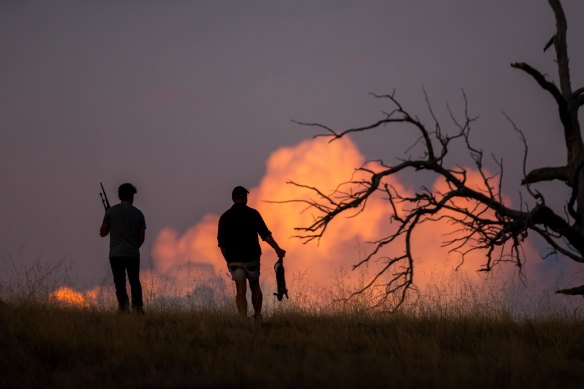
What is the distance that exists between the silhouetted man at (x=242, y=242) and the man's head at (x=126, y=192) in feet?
5.69

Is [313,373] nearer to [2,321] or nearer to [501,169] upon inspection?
[501,169]

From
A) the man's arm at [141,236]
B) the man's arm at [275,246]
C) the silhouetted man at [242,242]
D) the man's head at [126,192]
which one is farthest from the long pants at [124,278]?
the man's arm at [275,246]

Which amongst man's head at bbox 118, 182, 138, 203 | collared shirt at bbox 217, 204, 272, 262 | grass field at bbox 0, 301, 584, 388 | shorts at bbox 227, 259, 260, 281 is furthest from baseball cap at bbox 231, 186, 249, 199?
grass field at bbox 0, 301, 584, 388

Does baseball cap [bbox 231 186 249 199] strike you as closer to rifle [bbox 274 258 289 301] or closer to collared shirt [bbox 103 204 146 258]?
rifle [bbox 274 258 289 301]

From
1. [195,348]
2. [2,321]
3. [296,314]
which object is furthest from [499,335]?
[2,321]

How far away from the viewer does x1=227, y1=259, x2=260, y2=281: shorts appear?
1191 cm

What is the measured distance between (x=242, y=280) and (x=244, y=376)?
4.25 m

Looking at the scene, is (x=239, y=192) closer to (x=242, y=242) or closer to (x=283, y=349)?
(x=242, y=242)

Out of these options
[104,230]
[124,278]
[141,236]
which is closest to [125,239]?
[141,236]

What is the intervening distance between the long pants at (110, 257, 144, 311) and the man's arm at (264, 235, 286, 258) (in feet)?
7.71

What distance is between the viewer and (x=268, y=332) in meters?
11.3

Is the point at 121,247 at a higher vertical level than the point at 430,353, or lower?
higher

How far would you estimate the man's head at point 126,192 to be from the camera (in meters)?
12.6

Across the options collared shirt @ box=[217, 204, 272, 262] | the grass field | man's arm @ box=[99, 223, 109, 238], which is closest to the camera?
the grass field
